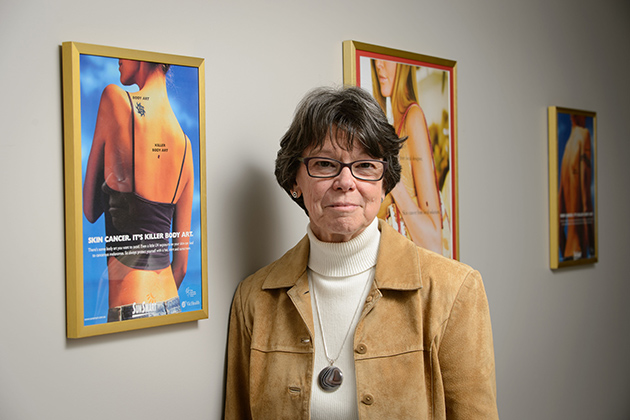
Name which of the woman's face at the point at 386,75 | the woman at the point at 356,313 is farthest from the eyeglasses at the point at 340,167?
the woman's face at the point at 386,75

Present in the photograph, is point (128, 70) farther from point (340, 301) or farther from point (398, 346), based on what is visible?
point (398, 346)

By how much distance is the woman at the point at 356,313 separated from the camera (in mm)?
1627

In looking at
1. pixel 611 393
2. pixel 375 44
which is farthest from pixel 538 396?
pixel 375 44

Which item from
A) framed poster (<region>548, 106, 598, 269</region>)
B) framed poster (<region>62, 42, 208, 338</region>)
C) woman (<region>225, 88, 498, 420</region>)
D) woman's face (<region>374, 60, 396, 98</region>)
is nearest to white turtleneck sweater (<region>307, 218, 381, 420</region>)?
woman (<region>225, 88, 498, 420</region>)

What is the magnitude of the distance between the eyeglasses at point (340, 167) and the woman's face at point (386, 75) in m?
0.55

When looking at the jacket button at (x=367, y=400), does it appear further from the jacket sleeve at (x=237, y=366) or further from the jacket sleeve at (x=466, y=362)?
the jacket sleeve at (x=237, y=366)

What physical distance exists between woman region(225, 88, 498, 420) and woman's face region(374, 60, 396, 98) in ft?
1.51

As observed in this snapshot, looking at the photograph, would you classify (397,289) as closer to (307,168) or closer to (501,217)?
(307,168)

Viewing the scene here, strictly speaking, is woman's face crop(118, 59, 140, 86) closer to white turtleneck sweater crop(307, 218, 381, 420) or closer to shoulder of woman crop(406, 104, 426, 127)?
white turtleneck sweater crop(307, 218, 381, 420)

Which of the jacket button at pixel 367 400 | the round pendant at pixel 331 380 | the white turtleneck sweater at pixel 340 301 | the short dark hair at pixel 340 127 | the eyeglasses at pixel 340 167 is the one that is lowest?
the jacket button at pixel 367 400

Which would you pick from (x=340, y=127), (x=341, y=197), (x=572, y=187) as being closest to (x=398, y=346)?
(x=341, y=197)

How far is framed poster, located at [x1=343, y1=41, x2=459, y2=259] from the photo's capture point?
6.96 feet

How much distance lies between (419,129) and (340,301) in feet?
2.84

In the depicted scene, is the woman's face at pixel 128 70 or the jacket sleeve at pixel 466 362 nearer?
the woman's face at pixel 128 70
